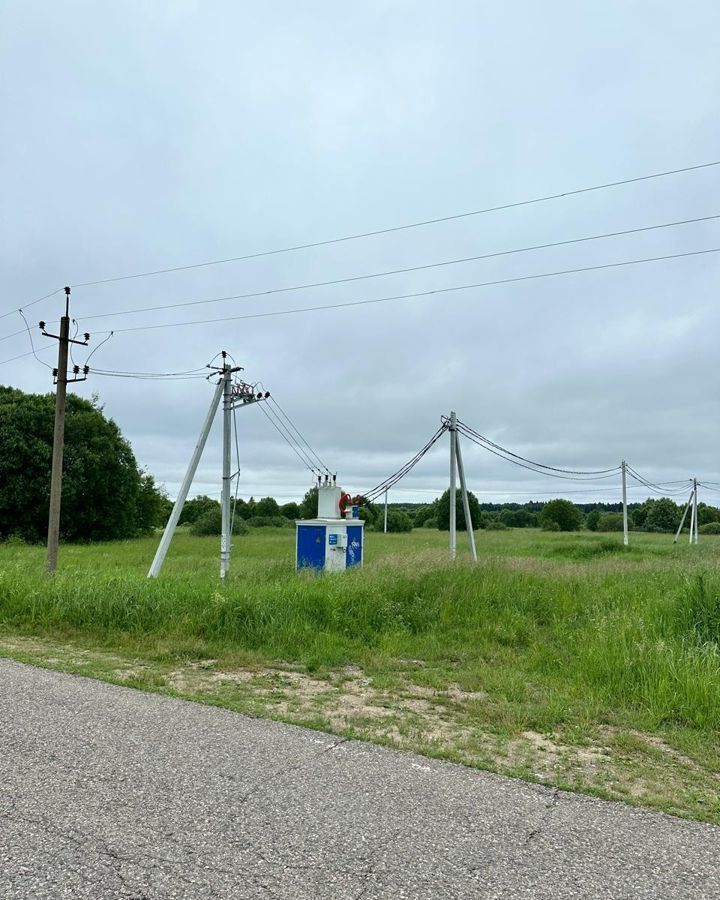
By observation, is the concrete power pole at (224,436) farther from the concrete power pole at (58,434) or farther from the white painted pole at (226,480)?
the concrete power pole at (58,434)

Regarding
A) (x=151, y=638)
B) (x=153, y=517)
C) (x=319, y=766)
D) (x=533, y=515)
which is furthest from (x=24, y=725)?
(x=533, y=515)

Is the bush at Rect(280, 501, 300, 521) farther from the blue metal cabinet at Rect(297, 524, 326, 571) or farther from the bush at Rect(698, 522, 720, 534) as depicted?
the blue metal cabinet at Rect(297, 524, 326, 571)

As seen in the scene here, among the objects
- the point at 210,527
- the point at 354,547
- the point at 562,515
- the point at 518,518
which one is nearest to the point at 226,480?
the point at 354,547

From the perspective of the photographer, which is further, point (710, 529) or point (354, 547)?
point (710, 529)

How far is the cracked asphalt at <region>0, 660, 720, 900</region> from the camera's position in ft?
9.45

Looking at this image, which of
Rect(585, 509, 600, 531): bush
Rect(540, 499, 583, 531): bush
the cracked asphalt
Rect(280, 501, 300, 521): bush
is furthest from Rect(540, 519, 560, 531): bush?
the cracked asphalt

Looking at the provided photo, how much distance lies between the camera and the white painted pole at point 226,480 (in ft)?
43.7

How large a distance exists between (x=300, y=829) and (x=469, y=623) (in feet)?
18.9

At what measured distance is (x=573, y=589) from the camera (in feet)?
Result: 33.8

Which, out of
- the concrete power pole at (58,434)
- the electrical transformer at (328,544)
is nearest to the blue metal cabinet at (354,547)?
the electrical transformer at (328,544)

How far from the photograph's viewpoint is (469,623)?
881 centimetres

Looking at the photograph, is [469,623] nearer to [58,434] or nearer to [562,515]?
[58,434]

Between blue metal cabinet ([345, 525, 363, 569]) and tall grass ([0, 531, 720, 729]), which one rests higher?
blue metal cabinet ([345, 525, 363, 569])

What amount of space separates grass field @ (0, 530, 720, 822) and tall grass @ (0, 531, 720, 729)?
26 mm
